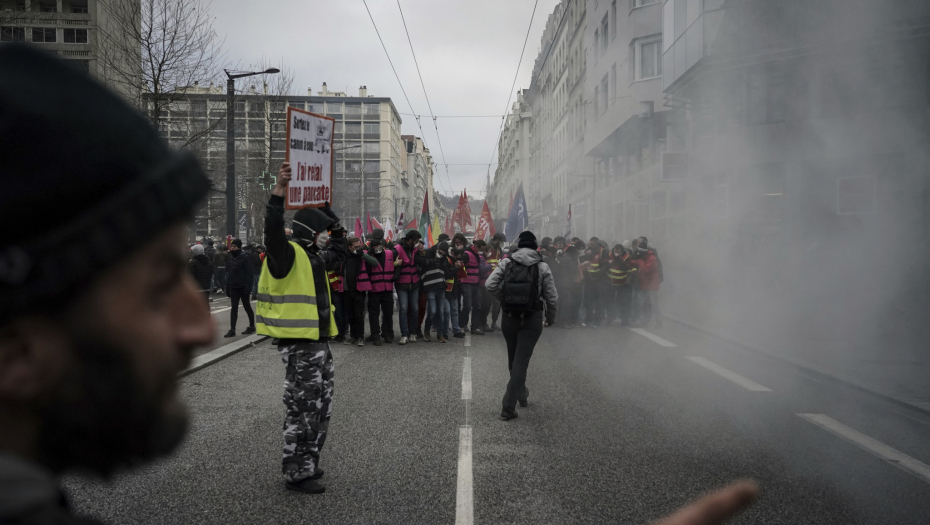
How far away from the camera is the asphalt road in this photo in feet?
11.5

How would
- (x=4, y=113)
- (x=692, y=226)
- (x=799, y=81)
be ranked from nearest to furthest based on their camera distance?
(x=4, y=113) < (x=799, y=81) < (x=692, y=226)

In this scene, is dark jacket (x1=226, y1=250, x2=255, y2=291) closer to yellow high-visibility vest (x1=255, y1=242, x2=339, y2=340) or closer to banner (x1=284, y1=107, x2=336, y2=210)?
banner (x1=284, y1=107, x2=336, y2=210)

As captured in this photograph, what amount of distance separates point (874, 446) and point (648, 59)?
65.3ft

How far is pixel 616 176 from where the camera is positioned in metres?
27.7

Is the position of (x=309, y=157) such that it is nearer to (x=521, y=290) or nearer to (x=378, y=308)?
(x=521, y=290)

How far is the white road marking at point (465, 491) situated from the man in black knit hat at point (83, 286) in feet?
9.97

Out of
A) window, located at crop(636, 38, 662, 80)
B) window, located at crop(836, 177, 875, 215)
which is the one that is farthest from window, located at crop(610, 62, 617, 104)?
window, located at crop(836, 177, 875, 215)

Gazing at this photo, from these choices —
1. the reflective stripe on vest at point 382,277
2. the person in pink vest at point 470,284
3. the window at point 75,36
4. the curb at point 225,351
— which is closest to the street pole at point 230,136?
the curb at point 225,351

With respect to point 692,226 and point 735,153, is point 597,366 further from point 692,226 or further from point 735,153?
point 692,226

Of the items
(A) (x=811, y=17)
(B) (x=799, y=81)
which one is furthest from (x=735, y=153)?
(A) (x=811, y=17)

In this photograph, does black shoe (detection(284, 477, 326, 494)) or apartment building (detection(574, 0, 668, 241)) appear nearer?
black shoe (detection(284, 477, 326, 494))

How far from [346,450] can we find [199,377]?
369 centimetres

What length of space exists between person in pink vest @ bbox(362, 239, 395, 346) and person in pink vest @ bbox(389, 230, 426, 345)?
0.18 meters

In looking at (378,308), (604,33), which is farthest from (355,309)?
(604,33)
